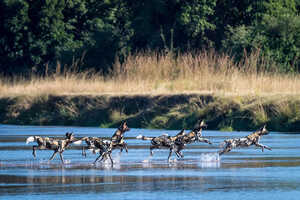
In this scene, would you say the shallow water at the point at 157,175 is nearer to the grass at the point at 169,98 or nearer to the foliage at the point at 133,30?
the grass at the point at 169,98

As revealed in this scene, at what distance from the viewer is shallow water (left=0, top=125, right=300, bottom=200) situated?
1204cm

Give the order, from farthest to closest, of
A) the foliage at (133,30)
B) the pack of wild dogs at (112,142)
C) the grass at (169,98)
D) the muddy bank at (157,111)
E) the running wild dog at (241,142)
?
the foliage at (133,30) → the grass at (169,98) → the muddy bank at (157,111) → the running wild dog at (241,142) → the pack of wild dogs at (112,142)

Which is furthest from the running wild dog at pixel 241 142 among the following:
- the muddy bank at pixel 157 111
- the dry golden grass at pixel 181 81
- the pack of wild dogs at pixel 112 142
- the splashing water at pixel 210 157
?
the dry golden grass at pixel 181 81

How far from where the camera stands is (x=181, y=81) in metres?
33.6

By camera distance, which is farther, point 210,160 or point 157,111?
point 157,111

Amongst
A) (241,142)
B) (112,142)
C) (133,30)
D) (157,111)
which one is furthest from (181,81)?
(133,30)

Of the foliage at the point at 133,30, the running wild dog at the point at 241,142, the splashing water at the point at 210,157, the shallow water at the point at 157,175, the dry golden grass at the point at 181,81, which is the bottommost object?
the shallow water at the point at 157,175

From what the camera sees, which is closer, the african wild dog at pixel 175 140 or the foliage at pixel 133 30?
the african wild dog at pixel 175 140

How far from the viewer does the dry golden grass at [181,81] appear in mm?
30922

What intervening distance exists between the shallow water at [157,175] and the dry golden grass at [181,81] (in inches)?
397

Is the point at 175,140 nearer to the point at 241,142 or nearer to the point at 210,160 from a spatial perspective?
the point at 210,160

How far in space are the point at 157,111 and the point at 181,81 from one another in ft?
8.94

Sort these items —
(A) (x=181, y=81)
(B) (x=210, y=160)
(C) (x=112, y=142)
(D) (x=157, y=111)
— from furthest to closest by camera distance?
(A) (x=181, y=81) < (D) (x=157, y=111) < (B) (x=210, y=160) < (C) (x=112, y=142)

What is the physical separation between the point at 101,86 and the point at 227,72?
531cm
